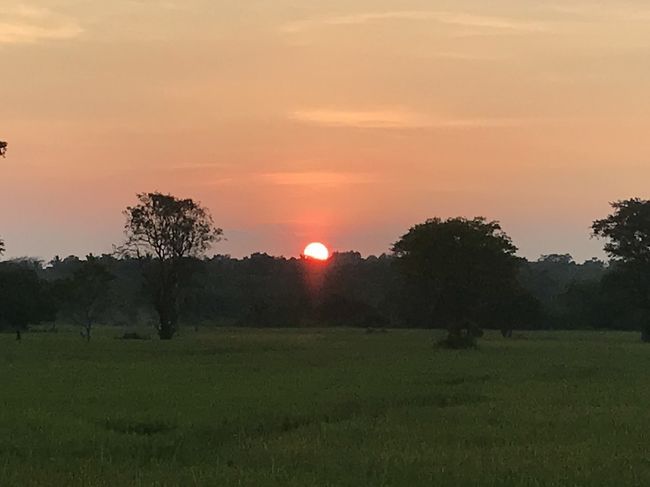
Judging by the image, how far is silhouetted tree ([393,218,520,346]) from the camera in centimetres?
5959

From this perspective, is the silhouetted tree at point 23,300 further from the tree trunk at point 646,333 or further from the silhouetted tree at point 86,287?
the tree trunk at point 646,333

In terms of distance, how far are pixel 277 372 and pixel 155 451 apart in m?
17.3

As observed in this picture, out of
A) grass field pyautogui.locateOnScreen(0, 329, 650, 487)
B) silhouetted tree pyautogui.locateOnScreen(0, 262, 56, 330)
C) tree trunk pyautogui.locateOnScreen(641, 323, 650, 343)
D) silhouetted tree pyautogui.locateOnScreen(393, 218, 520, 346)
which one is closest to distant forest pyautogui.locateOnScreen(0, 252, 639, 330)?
silhouetted tree pyautogui.locateOnScreen(0, 262, 56, 330)

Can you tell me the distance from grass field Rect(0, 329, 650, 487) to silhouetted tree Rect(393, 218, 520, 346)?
2373cm

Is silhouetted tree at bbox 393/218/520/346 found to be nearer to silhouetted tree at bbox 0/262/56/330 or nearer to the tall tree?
the tall tree

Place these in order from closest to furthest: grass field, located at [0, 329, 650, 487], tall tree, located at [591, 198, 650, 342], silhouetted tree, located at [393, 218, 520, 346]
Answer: grass field, located at [0, 329, 650, 487], silhouetted tree, located at [393, 218, 520, 346], tall tree, located at [591, 198, 650, 342]

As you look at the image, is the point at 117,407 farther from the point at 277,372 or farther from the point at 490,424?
the point at 277,372

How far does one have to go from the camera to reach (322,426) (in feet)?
62.8

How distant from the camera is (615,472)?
14.0m

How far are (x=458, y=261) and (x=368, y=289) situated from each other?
6996cm

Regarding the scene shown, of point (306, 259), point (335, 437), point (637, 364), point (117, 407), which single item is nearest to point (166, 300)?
point (637, 364)

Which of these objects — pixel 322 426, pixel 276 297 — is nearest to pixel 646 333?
pixel 276 297

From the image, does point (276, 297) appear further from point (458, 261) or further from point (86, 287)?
point (458, 261)

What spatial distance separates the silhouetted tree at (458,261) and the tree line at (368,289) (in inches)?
2.9
